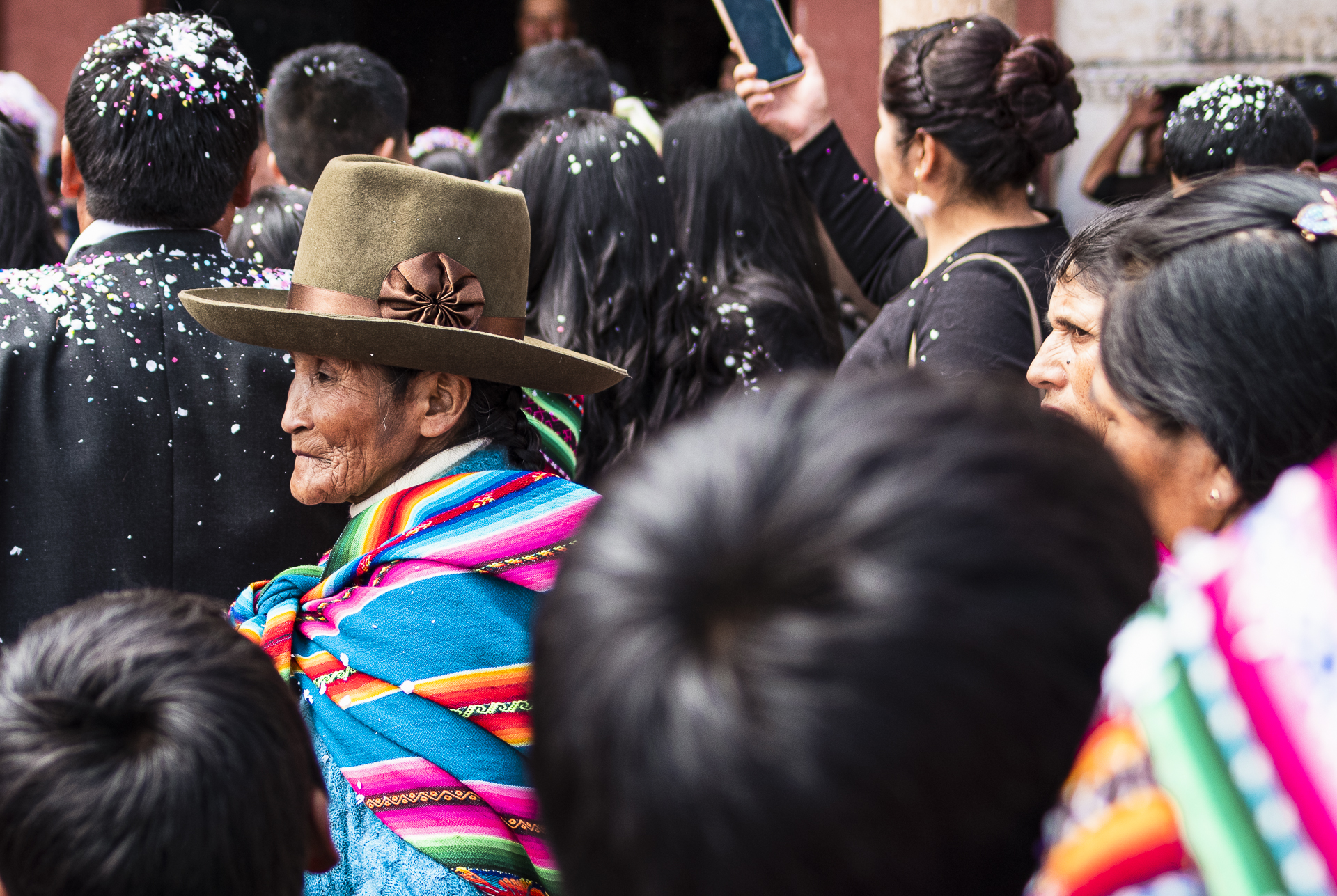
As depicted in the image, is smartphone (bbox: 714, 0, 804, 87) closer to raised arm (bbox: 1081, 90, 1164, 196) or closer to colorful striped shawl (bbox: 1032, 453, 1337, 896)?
raised arm (bbox: 1081, 90, 1164, 196)

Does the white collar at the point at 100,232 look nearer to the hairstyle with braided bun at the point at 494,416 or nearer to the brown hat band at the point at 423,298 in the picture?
the brown hat band at the point at 423,298

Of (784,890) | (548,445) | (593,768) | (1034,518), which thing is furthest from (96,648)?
(548,445)

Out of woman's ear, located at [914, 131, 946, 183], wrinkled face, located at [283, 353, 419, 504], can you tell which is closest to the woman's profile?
woman's ear, located at [914, 131, 946, 183]

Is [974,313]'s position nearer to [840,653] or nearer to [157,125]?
[157,125]

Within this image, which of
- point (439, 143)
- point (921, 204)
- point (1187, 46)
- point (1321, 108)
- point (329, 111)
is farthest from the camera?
point (439, 143)

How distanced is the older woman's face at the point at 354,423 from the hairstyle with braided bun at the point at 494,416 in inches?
0.7

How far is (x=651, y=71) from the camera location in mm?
8406

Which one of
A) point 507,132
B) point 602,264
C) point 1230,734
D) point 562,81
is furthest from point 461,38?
point 1230,734

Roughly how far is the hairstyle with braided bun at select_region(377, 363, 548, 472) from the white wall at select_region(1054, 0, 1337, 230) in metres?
3.25

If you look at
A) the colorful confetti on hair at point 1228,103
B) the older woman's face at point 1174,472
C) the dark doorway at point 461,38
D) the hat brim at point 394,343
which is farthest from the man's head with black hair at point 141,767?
the dark doorway at point 461,38

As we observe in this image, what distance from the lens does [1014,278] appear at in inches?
104

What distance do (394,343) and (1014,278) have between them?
1.39 metres

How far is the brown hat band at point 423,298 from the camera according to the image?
1.95 m

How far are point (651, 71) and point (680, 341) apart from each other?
19.2 feet
